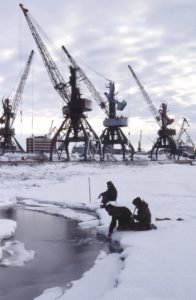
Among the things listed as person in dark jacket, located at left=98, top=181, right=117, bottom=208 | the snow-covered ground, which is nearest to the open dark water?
the snow-covered ground

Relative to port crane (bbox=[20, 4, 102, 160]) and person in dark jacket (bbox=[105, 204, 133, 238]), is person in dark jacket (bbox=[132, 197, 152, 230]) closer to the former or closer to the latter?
person in dark jacket (bbox=[105, 204, 133, 238])

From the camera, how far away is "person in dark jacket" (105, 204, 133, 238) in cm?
1489

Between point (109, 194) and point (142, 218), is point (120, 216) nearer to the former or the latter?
point (142, 218)

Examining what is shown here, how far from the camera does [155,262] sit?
10422 mm

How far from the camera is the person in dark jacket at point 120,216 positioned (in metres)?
14.9

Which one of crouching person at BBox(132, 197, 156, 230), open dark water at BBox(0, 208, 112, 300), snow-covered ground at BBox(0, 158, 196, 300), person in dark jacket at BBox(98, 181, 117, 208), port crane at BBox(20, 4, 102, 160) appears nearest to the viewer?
snow-covered ground at BBox(0, 158, 196, 300)

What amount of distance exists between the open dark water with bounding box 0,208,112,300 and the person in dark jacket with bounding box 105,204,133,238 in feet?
2.97

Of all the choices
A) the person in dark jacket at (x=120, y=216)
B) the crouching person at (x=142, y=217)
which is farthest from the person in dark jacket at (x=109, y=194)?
the crouching person at (x=142, y=217)

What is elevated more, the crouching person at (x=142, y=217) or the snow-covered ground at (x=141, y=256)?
the crouching person at (x=142, y=217)

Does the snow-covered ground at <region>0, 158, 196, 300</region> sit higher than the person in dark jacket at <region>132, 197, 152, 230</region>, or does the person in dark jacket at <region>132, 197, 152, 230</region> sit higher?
the person in dark jacket at <region>132, 197, 152, 230</region>

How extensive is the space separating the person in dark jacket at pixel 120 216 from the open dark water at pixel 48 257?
91cm

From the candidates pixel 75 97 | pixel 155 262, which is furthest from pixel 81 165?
pixel 155 262

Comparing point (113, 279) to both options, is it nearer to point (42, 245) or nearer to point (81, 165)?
point (42, 245)

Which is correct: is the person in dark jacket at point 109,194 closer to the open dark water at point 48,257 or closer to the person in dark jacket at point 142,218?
the open dark water at point 48,257
